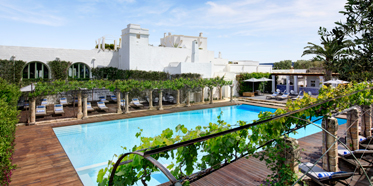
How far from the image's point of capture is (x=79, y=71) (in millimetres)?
24375

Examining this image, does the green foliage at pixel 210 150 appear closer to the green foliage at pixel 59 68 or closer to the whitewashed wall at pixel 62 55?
the green foliage at pixel 59 68

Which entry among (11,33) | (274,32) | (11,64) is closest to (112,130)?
(11,64)

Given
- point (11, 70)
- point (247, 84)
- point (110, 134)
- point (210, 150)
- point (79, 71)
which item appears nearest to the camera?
point (210, 150)

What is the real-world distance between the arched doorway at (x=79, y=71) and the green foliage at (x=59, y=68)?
0.87m

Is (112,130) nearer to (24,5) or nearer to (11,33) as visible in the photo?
(24,5)

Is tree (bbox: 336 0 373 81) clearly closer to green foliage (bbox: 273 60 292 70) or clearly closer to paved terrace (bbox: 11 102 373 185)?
paved terrace (bbox: 11 102 373 185)

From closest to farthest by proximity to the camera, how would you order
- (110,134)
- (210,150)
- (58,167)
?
(210,150)
(58,167)
(110,134)

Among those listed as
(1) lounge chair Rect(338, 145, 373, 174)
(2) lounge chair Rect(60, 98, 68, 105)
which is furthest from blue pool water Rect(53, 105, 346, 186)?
(2) lounge chair Rect(60, 98, 68, 105)

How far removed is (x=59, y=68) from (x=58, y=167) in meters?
18.1

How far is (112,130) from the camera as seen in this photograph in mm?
13508

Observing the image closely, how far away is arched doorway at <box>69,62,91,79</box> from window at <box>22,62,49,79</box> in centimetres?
228

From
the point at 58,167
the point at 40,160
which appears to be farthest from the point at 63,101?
the point at 58,167

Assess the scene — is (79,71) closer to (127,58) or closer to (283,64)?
(127,58)

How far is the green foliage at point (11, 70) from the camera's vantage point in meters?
19.4
